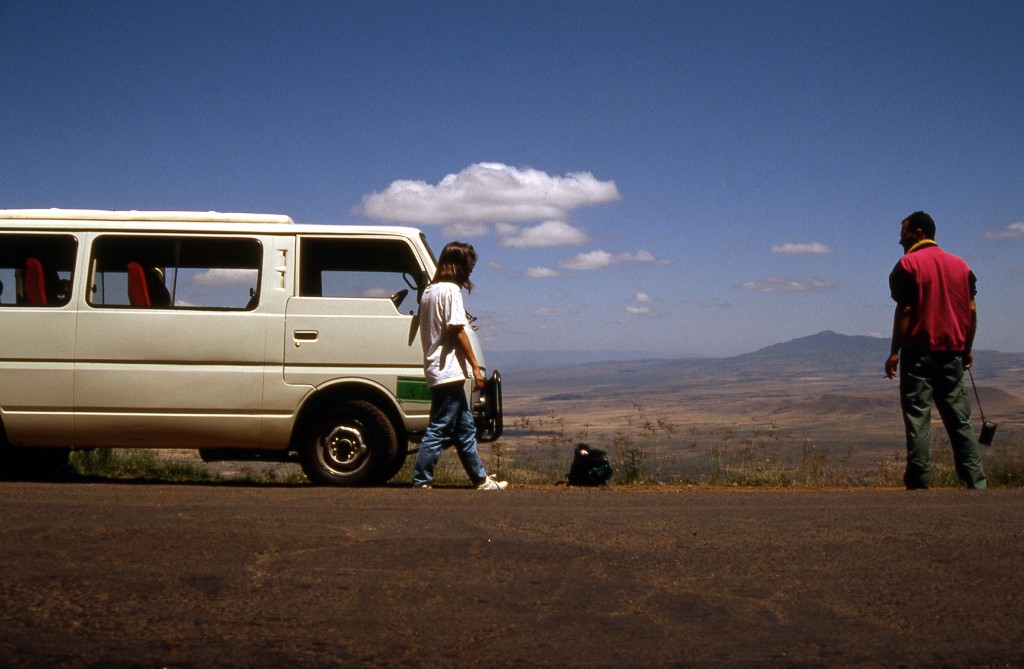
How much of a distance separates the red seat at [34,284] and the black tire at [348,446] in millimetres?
2492

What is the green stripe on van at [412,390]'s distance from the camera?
8.71 m

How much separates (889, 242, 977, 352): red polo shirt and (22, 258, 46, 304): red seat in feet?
22.7

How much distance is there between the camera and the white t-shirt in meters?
8.18

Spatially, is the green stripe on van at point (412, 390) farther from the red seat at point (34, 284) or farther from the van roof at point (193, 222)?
the red seat at point (34, 284)

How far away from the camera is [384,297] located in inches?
347

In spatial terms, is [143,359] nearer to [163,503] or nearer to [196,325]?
[196,325]

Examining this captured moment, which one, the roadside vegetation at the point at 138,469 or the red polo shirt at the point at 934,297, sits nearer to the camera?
the red polo shirt at the point at 934,297

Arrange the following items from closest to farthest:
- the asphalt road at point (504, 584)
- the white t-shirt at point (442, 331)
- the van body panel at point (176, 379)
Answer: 1. the asphalt road at point (504, 584)
2. the white t-shirt at point (442, 331)
3. the van body panel at point (176, 379)

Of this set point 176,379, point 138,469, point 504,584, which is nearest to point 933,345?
point 504,584

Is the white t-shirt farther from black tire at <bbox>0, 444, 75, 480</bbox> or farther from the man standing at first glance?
black tire at <bbox>0, 444, 75, 480</bbox>

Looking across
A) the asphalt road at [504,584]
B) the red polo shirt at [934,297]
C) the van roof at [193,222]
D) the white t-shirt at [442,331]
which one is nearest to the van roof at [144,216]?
the van roof at [193,222]

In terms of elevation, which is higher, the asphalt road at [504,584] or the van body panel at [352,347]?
the van body panel at [352,347]

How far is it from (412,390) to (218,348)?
161 cm

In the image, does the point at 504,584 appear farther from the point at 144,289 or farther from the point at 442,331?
the point at 144,289
